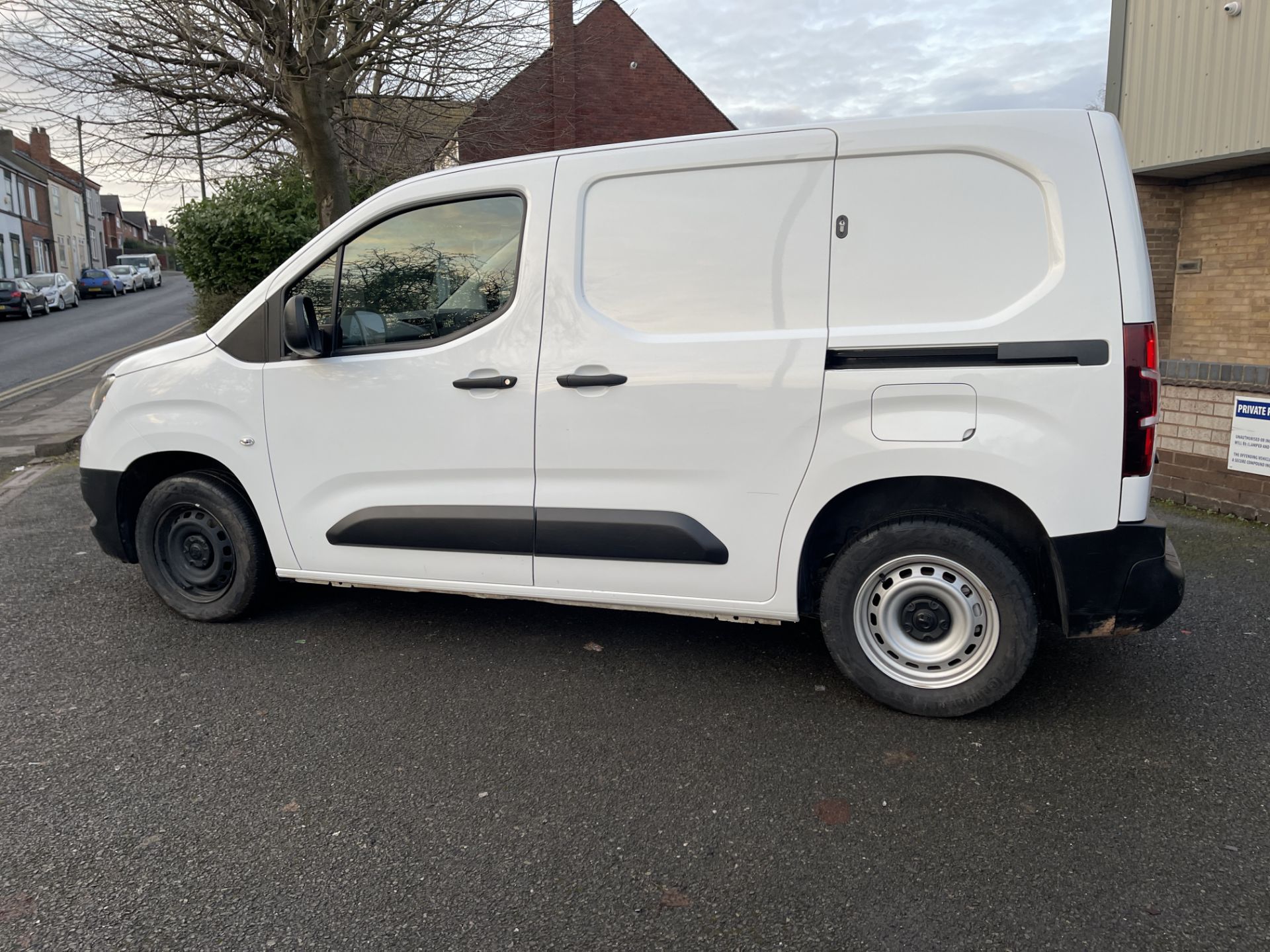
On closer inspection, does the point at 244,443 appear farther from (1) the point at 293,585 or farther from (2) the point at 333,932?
(2) the point at 333,932

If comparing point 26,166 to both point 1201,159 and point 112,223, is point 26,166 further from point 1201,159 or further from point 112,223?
point 1201,159

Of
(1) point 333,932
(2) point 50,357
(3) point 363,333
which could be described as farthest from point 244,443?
(2) point 50,357

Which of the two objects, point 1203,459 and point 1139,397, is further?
point 1203,459

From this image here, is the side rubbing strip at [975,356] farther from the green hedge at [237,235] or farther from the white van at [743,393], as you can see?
the green hedge at [237,235]

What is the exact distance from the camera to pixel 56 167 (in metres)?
62.5

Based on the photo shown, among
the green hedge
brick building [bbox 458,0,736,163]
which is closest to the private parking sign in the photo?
the green hedge

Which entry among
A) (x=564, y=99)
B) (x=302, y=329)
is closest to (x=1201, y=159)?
(x=302, y=329)

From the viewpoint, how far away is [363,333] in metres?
4.22

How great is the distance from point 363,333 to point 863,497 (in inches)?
89.3

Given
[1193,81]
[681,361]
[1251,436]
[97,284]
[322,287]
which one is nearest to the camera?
[681,361]

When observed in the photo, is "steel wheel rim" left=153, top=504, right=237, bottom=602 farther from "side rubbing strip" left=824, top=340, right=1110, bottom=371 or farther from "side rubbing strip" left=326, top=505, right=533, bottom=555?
"side rubbing strip" left=824, top=340, right=1110, bottom=371

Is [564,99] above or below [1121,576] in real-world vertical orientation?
above

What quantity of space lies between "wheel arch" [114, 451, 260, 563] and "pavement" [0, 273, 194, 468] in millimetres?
5798

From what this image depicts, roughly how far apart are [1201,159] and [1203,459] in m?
4.09
